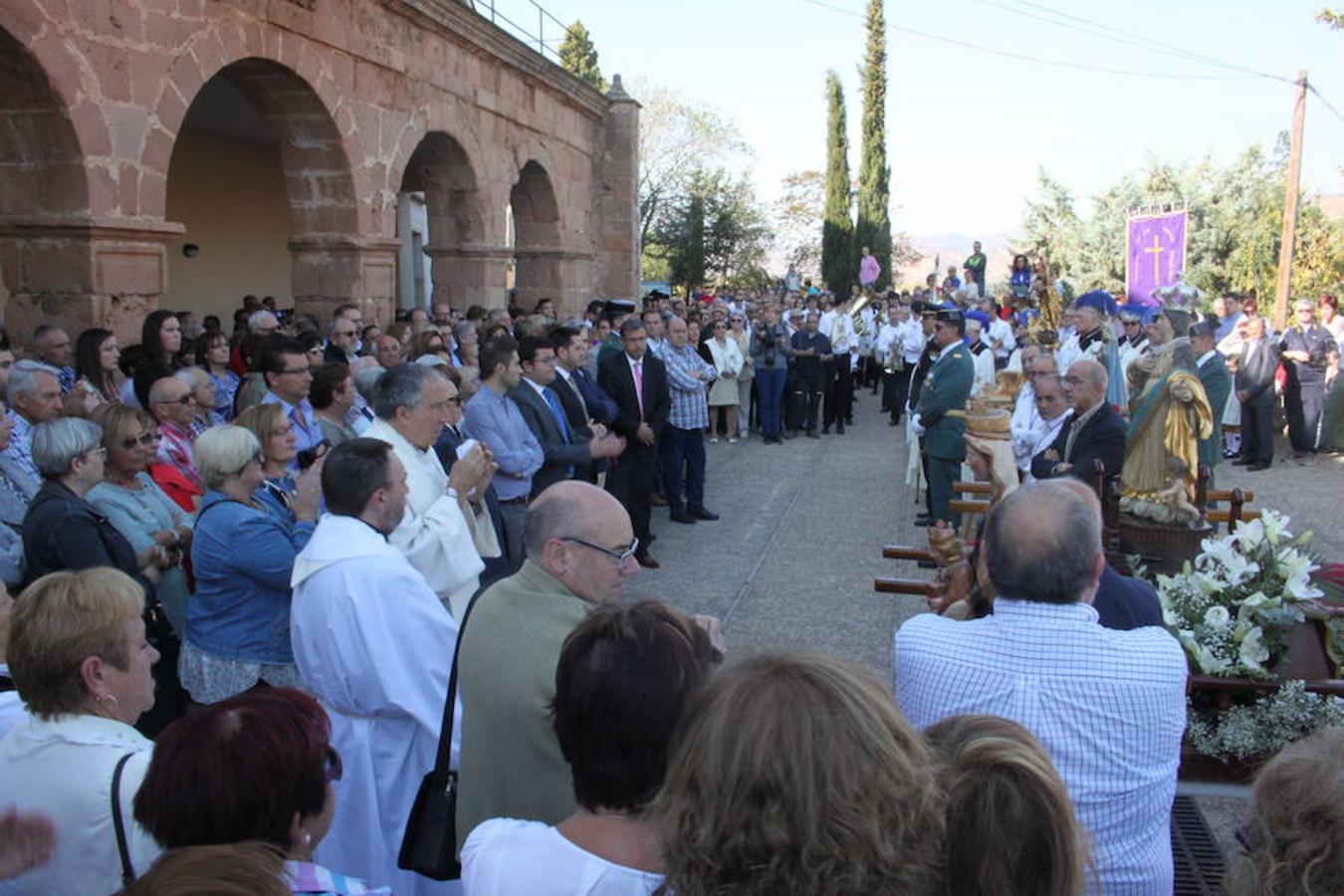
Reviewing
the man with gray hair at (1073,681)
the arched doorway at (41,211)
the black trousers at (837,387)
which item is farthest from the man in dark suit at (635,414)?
the black trousers at (837,387)

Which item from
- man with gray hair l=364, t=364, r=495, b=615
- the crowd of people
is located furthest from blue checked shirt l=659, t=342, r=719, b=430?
man with gray hair l=364, t=364, r=495, b=615

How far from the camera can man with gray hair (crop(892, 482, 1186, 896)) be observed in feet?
7.41

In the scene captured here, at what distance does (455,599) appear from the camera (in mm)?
4164

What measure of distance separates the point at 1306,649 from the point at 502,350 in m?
4.24

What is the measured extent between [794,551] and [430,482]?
4.65m

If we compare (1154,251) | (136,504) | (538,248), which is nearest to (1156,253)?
(1154,251)

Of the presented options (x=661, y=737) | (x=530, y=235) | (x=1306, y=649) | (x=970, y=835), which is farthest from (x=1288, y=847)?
(x=530, y=235)

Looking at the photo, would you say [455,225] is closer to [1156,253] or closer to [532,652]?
[1156,253]

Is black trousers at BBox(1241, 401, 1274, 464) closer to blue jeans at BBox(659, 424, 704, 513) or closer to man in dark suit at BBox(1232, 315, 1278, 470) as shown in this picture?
man in dark suit at BBox(1232, 315, 1278, 470)

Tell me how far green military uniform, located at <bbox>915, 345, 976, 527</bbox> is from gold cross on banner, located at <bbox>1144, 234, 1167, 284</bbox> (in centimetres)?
1061

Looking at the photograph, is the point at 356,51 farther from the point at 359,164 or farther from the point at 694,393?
the point at 694,393

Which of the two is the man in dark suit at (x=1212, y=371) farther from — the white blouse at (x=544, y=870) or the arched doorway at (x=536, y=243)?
the arched doorway at (x=536, y=243)

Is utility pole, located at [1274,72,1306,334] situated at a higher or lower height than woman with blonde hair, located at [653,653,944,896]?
higher

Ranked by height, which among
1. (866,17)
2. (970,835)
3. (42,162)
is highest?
(866,17)
